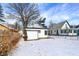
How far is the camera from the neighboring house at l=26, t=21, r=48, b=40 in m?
1.88

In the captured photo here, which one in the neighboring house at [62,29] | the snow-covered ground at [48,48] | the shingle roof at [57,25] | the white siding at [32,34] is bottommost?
the snow-covered ground at [48,48]

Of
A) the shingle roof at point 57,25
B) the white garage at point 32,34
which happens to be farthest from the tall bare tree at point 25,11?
the shingle roof at point 57,25

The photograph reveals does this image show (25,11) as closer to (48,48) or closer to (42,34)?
(42,34)

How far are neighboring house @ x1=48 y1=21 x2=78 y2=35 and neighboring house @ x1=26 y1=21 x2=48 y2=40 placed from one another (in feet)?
0.17

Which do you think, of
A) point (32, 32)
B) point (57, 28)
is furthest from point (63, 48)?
point (32, 32)

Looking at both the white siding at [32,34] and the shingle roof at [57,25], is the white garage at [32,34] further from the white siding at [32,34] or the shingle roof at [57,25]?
the shingle roof at [57,25]

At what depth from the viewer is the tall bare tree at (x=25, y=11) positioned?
1.87 m

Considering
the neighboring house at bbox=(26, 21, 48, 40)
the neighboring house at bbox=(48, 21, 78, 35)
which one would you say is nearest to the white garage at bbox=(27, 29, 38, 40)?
the neighboring house at bbox=(26, 21, 48, 40)

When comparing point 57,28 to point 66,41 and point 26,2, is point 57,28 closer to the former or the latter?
point 66,41

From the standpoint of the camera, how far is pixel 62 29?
1.90 metres

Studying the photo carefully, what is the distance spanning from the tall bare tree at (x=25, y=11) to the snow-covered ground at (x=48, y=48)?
9 cm

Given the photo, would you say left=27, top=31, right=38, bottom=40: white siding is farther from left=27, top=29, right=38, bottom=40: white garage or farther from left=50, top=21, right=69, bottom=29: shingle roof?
left=50, top=21, right=69, bottom=29: shingle roof

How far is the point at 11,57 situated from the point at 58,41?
44cm

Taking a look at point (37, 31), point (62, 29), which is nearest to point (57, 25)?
point (62, 29)
